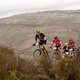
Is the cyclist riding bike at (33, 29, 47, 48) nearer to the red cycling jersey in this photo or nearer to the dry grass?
the red cycling jersey

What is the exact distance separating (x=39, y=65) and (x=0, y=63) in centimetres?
83

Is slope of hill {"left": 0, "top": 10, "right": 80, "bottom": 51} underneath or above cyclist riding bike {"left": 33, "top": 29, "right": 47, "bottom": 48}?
above

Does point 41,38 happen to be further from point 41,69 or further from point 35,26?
point 35,26

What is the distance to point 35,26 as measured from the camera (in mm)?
100000

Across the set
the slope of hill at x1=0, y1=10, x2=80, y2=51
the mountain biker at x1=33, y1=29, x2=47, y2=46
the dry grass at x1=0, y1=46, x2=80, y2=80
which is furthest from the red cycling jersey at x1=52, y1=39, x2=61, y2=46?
the slope of hill at x1=0, y1=10, x2=80, y2=51

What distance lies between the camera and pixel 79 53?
26.6 ft

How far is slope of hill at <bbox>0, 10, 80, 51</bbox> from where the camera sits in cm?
7527

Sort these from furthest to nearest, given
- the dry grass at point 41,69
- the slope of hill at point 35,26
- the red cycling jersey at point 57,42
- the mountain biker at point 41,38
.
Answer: the slope of hill at point 35,26 → the red cycling jersey at point 57,42 → the mountain biker at point 41,38 → the dry grass at point 41,69

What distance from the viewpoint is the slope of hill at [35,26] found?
7527 centimetres

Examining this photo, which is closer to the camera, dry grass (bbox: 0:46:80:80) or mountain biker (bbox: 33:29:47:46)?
dry grass (bbox: 0:46:80:80)

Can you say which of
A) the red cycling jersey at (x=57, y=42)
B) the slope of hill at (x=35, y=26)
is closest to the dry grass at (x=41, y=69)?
the red cycling jersey at (x=57, y=42)

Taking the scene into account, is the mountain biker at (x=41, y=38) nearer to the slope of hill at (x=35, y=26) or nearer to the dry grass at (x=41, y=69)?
the dry grass at (x=41, y=69)

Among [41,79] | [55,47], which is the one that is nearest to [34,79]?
[41,79]

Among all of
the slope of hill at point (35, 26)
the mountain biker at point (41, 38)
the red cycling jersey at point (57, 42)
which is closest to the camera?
the mountain biker at point (41, 38)
